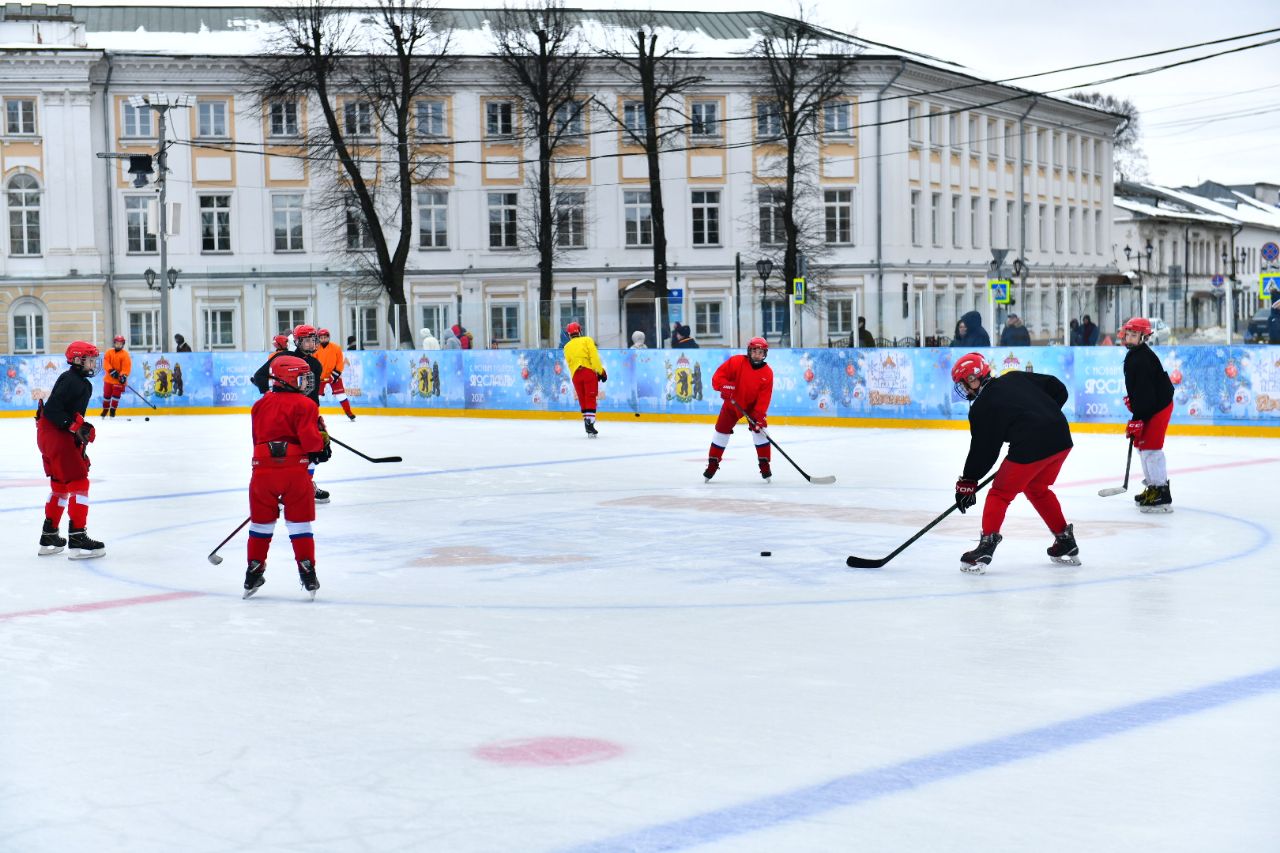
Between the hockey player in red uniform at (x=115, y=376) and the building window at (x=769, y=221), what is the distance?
75.5ft

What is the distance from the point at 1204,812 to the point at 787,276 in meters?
37.9

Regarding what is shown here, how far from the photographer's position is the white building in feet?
150

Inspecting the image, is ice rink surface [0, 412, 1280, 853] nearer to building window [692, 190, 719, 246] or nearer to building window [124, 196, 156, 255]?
building window [124, 196, 156, 255]

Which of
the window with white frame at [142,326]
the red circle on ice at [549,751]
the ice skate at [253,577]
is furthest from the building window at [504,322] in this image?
the red circle on ice at [549,751]

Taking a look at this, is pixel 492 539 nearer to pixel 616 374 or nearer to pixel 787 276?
pixel 616 374

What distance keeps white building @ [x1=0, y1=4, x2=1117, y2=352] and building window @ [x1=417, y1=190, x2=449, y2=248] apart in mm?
56

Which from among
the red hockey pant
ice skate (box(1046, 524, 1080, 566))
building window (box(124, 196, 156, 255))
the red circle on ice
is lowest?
the red circle on ice

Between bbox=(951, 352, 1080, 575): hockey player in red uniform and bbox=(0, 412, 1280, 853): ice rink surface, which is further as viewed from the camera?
bbox=(951, 352, 1080, 575): hockey player in red uniform

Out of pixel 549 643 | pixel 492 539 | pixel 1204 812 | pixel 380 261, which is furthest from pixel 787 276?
pixel 1204 812

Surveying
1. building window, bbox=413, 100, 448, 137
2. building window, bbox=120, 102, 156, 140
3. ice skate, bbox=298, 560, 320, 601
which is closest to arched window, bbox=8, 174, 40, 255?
building window, bbox=120, 102, 156, 140

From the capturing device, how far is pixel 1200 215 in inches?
3268

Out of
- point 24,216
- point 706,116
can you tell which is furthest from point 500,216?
point 24,216

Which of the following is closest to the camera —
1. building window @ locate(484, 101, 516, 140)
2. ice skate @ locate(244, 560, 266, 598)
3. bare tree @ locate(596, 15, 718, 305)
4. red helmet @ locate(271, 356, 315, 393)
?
red helmet @ locate(271, 356, 315, 393)

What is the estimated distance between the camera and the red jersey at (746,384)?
631 inches
